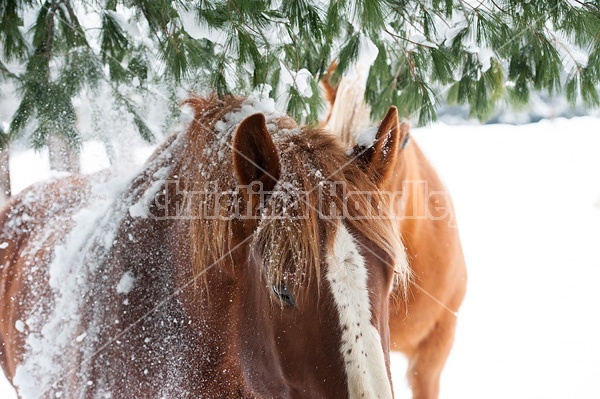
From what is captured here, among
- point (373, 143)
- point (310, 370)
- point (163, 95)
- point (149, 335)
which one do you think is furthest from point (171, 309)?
point (163, 95)

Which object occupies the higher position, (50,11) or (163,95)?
(50,11)

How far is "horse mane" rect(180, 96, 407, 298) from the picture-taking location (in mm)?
1325

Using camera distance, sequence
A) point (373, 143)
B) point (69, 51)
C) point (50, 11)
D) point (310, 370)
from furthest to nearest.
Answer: point (69, 51)
point (50, 11)
point (373, 143)
point (310, 370)

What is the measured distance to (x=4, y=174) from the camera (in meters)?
3.05

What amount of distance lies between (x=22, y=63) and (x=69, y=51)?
0.79 feet

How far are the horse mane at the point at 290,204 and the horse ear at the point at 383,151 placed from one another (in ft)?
0.22

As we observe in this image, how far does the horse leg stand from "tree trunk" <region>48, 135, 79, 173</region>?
7.93 ft

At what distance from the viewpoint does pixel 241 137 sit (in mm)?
1359

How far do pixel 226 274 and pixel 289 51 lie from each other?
45.0 inches

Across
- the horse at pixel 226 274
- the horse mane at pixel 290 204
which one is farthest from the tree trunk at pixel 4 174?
the horse mane at pixel 290 204

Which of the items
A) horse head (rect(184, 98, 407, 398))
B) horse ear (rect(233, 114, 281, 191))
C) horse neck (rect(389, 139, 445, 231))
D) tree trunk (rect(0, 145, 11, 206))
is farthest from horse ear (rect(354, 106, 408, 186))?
tree trunk (rect(0, 145, 11, 206))

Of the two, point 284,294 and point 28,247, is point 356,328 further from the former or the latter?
point 28,247

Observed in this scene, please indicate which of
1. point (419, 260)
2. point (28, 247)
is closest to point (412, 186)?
point (419, 260)

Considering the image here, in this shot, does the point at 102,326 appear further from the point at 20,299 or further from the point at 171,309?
the point at 20,299
